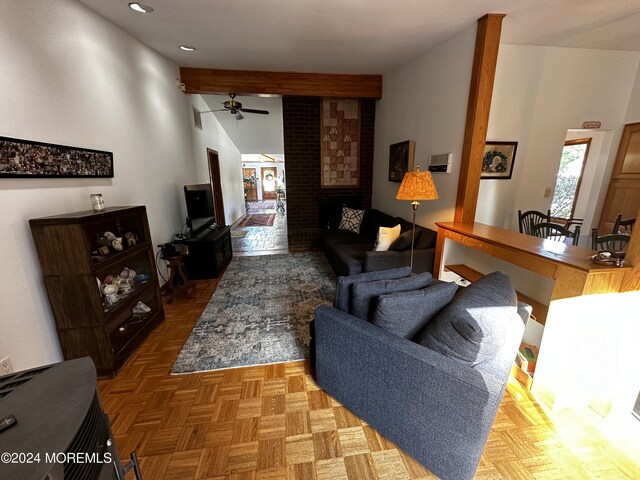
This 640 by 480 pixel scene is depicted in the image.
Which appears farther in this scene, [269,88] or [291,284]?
[269,88]

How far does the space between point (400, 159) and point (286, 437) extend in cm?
349

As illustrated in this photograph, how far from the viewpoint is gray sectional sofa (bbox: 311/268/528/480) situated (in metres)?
1.12

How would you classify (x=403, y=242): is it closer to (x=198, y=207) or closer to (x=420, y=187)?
(x=420, y=187)

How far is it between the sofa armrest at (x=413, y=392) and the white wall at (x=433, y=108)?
200 cm

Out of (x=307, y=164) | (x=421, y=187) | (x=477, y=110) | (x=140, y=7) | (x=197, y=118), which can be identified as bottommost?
(x=421, y=187)

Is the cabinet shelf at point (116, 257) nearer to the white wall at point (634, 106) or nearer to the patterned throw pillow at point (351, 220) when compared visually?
the patterned throw pillow at point (351, 220)

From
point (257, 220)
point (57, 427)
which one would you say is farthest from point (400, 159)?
point (257, 220)

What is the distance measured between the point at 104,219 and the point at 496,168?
375 centimetres

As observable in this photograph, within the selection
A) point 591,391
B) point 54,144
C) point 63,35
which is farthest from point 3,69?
point 591,391

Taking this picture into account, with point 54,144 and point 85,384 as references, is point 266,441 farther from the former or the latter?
point 54,144

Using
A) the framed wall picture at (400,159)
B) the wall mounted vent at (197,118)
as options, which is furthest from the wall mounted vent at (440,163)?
the wall mounted vent at (197,118)

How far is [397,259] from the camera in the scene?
2.73 meters

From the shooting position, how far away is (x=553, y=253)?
159 cm

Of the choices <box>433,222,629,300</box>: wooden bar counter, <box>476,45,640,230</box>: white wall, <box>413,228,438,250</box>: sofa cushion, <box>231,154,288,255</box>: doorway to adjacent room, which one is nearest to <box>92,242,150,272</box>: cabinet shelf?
<box>231,154,288,255</box>: doorway to adjacent room
